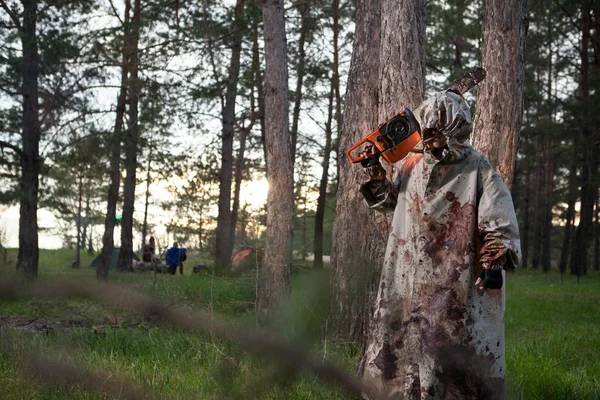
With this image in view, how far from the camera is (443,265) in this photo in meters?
4.18

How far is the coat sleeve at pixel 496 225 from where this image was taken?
12.7ft

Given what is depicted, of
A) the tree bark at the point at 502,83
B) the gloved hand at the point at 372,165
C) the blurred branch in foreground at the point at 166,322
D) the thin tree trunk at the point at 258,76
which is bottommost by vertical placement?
the blurred branch in foreground at the point at 166,322

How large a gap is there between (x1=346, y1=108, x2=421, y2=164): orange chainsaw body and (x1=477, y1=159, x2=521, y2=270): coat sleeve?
1.99 feet

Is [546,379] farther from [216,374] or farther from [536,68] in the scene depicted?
[536,68]

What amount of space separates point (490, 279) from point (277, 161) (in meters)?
7.65

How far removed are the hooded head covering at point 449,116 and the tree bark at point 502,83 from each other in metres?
3.15

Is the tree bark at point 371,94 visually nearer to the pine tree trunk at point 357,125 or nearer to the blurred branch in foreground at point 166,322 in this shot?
the pine tree trunk at point 357,125

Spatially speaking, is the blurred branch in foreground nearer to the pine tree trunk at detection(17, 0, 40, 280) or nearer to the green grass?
the green grass

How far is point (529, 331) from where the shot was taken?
11188 mm

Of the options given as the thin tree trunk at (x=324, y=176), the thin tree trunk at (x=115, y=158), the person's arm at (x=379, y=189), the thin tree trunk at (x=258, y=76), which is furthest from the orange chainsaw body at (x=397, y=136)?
the thin tree trunk at (x=324, y=176)

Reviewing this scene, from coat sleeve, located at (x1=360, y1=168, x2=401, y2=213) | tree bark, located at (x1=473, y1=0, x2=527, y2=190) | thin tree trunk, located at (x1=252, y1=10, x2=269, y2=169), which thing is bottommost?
coat sleeve, located at (x1=360, y1=168, x2=401, y2=213)

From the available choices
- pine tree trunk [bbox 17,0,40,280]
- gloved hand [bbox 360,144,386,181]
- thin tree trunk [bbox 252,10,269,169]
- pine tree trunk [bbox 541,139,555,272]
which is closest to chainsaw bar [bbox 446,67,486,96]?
gloved hand [bbox 360,144,386,181]

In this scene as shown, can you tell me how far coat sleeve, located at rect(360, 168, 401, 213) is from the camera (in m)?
4.50

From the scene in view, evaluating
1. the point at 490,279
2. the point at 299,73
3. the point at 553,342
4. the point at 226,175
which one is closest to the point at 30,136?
the point at 226,175
